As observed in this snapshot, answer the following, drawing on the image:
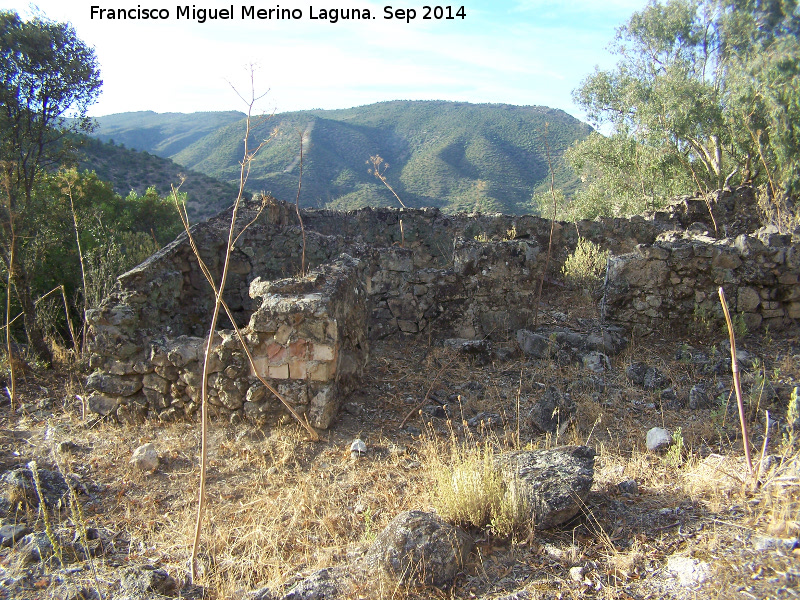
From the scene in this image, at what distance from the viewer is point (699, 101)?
16.6 meters

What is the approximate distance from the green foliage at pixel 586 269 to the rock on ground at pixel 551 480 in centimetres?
647

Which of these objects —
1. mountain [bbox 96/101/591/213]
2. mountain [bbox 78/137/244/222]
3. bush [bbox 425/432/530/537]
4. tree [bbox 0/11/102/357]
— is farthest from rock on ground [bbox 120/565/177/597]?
mountain [bbox 78/137/244/222]

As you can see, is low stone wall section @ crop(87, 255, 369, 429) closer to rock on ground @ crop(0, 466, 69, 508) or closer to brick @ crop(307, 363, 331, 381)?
brick @ crop(307, 363, 331, 381)

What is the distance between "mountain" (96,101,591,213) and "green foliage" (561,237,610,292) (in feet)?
55.4

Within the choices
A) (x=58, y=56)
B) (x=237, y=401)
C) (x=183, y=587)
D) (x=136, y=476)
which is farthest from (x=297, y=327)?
(x=58, y=56)

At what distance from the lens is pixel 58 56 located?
8.30 m

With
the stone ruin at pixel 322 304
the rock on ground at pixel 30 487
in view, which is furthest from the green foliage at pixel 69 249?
the rock on ground at pixel 30 487

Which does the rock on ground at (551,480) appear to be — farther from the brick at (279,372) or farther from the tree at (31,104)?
the tree at (31,104)

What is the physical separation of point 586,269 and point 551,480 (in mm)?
7374

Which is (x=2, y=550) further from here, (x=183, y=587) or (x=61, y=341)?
(x=61, y=341)

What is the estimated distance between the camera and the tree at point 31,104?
23.5ft

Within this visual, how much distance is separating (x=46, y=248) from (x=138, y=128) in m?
61.9

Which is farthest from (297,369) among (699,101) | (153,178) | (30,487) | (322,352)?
(153,178)

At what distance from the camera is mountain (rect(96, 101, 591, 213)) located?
31.5 m
